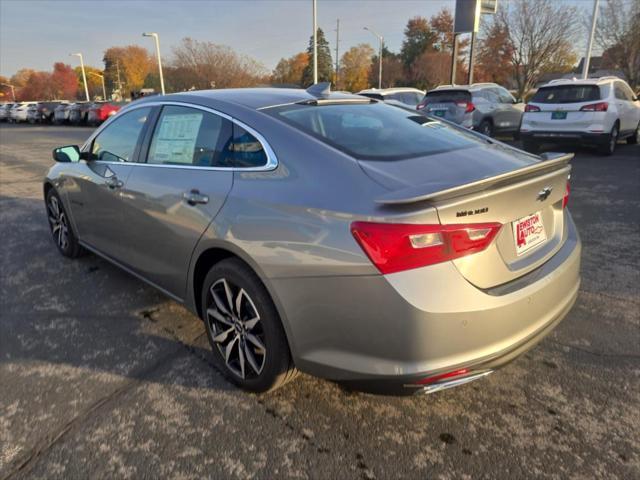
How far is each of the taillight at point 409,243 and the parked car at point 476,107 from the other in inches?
432

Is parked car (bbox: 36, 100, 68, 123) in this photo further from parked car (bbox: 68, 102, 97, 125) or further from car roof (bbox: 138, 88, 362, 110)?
car roof (bbox: 138, 88, 362, 110)

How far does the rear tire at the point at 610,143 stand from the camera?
10.2 metres

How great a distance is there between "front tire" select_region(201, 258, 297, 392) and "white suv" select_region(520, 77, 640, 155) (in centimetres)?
970

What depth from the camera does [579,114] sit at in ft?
32.4

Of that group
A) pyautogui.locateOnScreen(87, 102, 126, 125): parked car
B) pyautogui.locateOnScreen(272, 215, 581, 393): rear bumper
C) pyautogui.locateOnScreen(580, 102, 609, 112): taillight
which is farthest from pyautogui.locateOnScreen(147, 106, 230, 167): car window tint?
pyautogui.locateOnScreen(87, 102, 126, 125): parked car

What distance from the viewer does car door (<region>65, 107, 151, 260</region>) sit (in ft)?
11.4

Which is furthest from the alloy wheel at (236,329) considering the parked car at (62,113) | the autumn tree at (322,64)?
the autumn tree at (322,64)

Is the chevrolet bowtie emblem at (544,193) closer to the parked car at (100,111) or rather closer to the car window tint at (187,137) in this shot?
the car window tint at (187,137)

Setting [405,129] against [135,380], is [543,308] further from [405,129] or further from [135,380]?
[135,380]

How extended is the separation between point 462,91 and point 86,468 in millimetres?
12565

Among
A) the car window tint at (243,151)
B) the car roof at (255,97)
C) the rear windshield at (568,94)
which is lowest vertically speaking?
the car window tint at (243,151)

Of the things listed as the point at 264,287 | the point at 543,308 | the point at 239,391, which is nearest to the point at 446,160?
the point at 543,308

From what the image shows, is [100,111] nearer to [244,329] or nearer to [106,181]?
[106,181]

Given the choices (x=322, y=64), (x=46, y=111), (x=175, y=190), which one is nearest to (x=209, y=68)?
(x=46, y=111)
